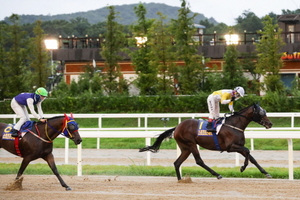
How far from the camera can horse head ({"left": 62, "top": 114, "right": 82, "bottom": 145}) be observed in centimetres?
917

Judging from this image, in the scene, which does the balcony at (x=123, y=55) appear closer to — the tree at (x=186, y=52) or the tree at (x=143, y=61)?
the tree at (x=143, y=61)

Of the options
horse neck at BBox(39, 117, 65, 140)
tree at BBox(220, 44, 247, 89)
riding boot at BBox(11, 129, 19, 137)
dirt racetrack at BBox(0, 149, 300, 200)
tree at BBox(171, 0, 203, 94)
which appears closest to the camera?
dirt racetrack at BBox(0, 149, 300, 200)

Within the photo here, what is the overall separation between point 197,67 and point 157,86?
1719 mm

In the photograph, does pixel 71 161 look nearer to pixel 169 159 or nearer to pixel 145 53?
pixel 169 159

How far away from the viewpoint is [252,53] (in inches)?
1137

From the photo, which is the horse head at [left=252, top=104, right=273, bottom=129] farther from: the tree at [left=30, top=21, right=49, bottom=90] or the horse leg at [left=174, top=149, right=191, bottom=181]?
the tree at [left=30, top=21, right=49, bottom=90]

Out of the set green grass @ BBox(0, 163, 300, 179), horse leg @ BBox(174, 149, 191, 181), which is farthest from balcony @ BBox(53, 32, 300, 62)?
horse leg @ BBox(174, 149, 191, 181)

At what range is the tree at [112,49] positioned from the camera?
2562cm

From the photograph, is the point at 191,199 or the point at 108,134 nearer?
the point at 191,199

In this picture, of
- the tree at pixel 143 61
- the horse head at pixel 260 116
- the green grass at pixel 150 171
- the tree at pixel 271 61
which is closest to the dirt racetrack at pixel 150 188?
the green grass at pixel 150 171

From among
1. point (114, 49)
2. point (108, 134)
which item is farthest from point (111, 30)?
point (108, 134)

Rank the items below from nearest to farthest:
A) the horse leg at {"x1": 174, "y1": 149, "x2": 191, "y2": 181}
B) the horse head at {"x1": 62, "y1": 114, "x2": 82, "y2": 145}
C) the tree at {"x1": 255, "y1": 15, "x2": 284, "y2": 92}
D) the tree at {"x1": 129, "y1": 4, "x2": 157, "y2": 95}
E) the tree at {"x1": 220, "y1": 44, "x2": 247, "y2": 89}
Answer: the horse head at {"x1": 62, "y1": 114, "x2": 82, "y2": 145}, the horse leg at {"x1": 174, "y1": 149, "x2": 191, "y2": 181}, the tree at {"x1": 255, "y1": 15, "x2": 284, "y2": 92}, the tree at {"x1": 220, "y1": 44, "x2": 247, "y2": 89}, the tree at {"x1": 129, "y1": 4, "x2": 157, "y2": 95}

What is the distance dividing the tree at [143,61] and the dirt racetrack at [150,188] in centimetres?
1474

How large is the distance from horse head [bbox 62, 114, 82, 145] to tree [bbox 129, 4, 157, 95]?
15500 mm
